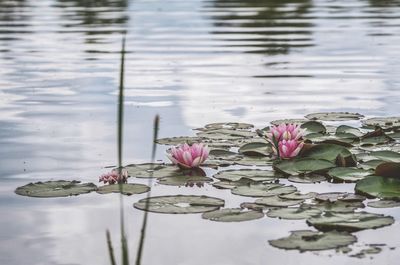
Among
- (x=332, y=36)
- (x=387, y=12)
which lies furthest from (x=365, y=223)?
(x=387, y=12)

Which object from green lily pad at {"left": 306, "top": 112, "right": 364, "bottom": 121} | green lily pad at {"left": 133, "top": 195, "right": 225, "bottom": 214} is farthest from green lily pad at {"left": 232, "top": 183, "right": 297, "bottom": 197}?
green lily pad at {"left": 306, "top": 112, "right": 364, "bottom": 121}

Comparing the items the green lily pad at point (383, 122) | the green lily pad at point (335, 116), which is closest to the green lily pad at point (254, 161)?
the green lily pad at point (383, 122)

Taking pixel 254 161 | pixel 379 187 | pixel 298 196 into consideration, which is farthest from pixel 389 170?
pixel 254 161

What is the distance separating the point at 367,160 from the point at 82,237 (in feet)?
4.01

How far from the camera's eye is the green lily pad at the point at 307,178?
300cm

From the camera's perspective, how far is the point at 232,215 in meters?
2.60

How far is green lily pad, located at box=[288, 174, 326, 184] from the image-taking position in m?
3.00

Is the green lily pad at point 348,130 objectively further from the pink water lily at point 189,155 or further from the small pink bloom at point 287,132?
the pink water lily at point 189,155

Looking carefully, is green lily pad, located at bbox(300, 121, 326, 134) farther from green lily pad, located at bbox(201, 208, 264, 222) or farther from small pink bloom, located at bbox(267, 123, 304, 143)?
green lily pad, located at bbox(201, 208, 264, 222)

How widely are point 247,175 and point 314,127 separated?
865 mm

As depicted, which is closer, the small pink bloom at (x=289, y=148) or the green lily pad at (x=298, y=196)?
the green lily pad at (x=298, y=196)

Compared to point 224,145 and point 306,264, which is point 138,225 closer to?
point 306,264

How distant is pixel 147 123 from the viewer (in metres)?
4.27

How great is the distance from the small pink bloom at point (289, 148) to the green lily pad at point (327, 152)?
4 centimetres
